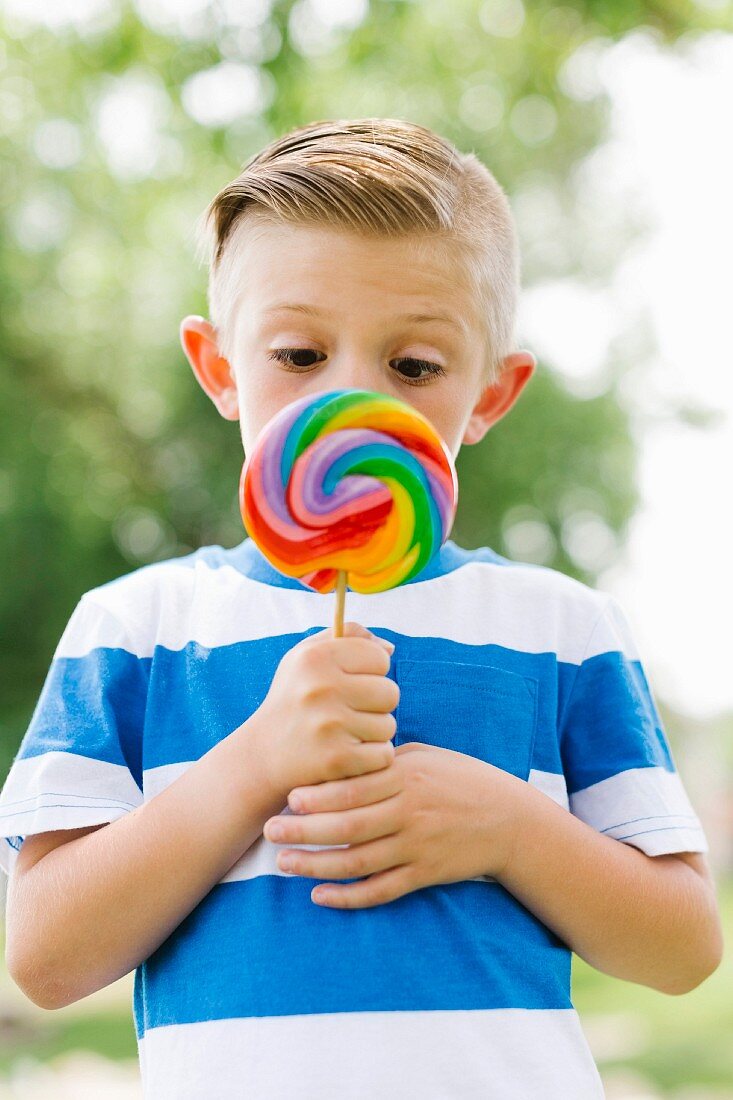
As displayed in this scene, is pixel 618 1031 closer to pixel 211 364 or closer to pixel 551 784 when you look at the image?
pixel 551 784

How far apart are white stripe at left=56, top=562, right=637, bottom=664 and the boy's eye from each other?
0.30m

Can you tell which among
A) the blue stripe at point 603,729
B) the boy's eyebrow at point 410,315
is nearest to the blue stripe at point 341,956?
the blue stripe at point 603,729

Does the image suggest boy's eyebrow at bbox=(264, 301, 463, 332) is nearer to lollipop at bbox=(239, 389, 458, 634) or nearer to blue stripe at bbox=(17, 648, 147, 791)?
lollipop at bbox=(239, 389, 458, 634)

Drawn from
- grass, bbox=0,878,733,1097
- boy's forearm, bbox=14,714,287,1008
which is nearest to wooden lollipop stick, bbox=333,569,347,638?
boy's forearm, bbox=14,714,287,1008

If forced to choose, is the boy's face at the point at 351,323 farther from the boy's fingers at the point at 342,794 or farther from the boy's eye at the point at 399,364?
the boy's fingers at the point at 342,794

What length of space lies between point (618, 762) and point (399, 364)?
0.65 metres

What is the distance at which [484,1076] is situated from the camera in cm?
138

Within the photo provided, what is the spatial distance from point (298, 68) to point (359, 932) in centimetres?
582

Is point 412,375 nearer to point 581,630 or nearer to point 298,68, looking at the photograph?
point 581,630

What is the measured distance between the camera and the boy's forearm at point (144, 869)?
1407 millimetres

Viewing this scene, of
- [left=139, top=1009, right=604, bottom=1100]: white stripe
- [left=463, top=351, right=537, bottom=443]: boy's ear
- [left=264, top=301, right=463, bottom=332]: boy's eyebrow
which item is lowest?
[left=139, top=1009, right=604, bottom=1100]: white stripe

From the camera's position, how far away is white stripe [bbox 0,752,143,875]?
1.50 metres

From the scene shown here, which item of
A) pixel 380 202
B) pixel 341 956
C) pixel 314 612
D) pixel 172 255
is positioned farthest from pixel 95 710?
pixel 172 255

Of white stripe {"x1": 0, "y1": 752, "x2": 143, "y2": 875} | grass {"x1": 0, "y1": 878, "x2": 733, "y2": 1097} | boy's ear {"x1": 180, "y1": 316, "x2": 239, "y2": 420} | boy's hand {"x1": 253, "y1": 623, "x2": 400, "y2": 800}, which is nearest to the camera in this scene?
boy's hand {"x1": 253, "y1": 623, "x2": 400, "y2": 800}
